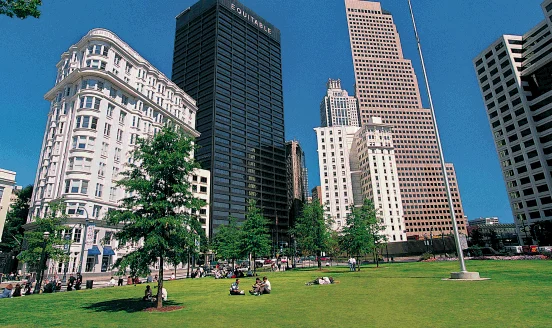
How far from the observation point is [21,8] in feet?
31.2

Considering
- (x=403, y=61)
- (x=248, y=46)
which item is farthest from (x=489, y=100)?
(x=248, y=46)

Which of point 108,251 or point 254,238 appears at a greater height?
point 254,238

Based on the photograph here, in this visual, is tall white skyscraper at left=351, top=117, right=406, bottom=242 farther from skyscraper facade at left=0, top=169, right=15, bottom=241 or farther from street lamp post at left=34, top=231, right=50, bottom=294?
street lamp post at left=34, top=231, right=50, bottom=294

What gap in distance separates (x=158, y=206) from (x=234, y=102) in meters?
126

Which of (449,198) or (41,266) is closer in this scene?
(449,198)

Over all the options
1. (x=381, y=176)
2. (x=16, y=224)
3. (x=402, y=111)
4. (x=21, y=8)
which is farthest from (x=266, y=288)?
(x=402, y=111)

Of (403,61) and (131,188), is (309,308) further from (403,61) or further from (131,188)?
(403,61)

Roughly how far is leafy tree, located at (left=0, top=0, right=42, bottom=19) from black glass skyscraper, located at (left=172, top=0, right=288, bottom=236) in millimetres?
105811

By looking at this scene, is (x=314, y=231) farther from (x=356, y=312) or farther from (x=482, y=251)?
(x=356, y=312)

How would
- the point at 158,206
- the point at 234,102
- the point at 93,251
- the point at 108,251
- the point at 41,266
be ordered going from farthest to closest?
the point at 234,102 < the point at 108,251 < the point at 93,251 < the point at 41,266 < the point at 158,206

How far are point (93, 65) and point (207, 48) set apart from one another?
301 ft

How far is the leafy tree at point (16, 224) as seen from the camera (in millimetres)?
61062

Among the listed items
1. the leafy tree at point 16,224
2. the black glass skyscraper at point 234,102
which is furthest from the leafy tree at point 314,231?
the black glass skyscraper at point 234,102

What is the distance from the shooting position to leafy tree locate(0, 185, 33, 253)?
61.1m
